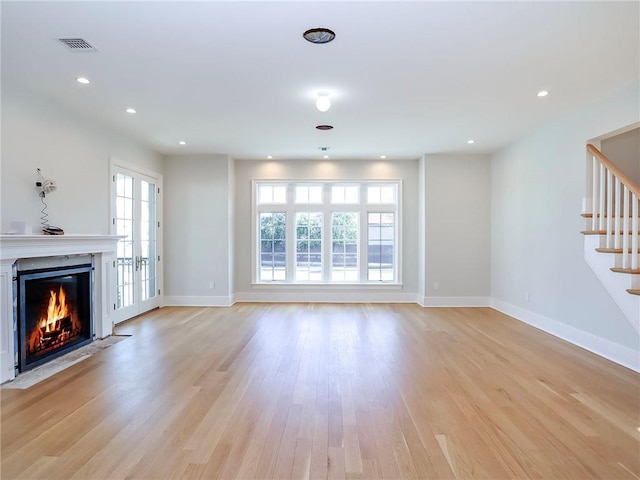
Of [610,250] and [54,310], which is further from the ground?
[610,250]

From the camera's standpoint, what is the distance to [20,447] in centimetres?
228

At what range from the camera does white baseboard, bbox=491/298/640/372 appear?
374 cm

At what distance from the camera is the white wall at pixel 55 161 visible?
3.72 metres

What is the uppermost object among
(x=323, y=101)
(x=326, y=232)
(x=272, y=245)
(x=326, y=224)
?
(x=323, y=101)

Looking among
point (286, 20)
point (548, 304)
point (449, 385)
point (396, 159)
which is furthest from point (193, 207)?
point (548, 304)

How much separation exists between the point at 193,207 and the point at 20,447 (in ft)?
16.7

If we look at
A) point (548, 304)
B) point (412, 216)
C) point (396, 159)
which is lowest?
point (548, 304)

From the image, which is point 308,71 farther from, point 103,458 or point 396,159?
point 396,159

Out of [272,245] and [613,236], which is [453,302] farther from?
[272,245]

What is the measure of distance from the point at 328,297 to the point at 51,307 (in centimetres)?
455

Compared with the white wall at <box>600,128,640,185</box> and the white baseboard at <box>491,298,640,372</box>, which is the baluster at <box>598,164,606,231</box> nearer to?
the white wall at <box>600,128,640,185</box>

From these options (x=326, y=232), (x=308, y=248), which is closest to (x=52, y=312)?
(x=308, y=248)

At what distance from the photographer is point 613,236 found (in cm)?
392

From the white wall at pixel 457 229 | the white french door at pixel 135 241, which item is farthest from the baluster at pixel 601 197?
the white french door at pixel 135 241
